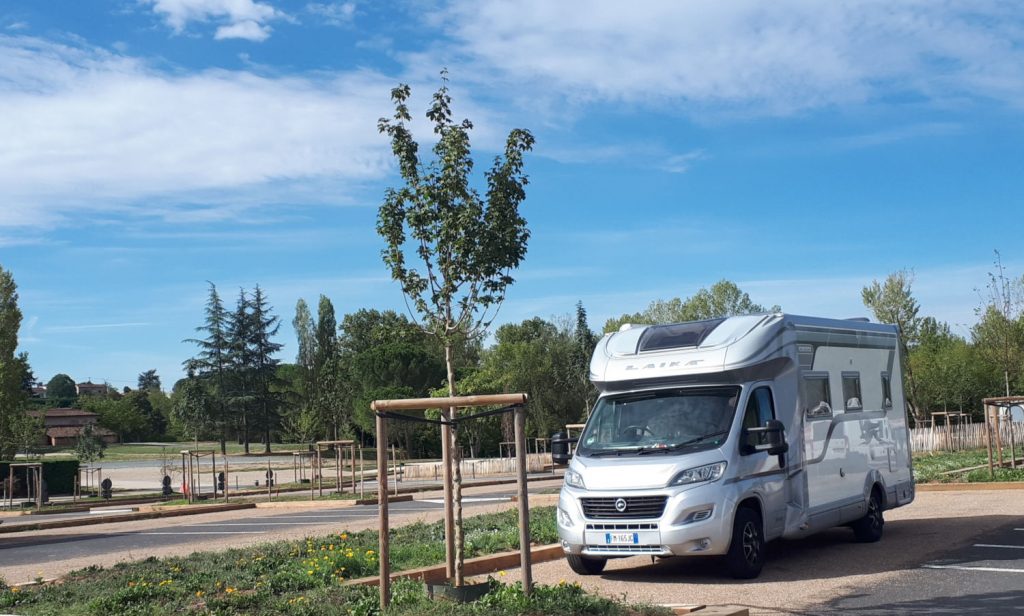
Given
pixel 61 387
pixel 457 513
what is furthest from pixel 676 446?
pixel 61 387

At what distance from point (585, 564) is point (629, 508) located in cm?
108

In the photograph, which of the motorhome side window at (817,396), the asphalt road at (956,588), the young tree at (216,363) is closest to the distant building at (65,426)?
the young tree at (216,363)

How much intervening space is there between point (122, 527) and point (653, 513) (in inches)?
725

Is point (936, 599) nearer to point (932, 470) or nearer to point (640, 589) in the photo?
point (640, 589)

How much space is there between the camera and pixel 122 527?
81.2 ft

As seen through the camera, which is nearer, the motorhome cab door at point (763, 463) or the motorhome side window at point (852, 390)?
the motorhome cab door at point (763, 463)

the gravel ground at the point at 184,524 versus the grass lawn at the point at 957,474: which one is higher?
the grass lawn at the point at 957,474

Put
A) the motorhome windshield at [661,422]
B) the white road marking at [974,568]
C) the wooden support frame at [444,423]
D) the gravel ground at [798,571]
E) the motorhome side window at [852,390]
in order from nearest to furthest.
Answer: the wooden support frame at [444,423]
the gravel ground at [798,571]
the white road marking at [974,568]
the motorhome windshield at [661,422]
the motorhome side window at [852,390]

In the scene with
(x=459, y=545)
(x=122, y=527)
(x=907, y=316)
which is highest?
(x=907, y=316)

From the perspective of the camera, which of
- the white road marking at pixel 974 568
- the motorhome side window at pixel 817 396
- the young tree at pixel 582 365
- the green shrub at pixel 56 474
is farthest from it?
the young tree at pixel 582 365

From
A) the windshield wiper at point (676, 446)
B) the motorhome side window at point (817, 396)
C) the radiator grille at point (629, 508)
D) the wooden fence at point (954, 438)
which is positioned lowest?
the wooden fence at point (954, 438)

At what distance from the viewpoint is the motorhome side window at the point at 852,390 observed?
42.2 feet

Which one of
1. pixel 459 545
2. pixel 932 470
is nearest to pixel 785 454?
pixel 459 545

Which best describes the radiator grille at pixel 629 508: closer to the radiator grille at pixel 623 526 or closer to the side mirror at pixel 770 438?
the radiator grille at pixel 623 526
